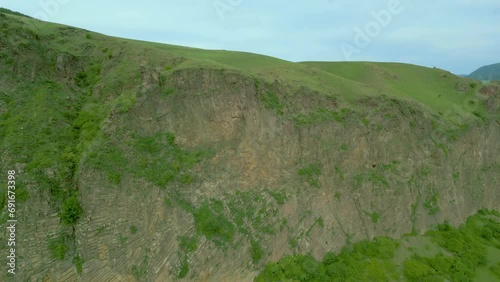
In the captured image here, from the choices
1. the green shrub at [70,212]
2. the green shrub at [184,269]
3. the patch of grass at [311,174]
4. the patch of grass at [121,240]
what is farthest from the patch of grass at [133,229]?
the patch of grass at [311,174]

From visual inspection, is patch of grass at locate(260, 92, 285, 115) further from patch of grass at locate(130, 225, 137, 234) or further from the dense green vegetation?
patch of grass at locate(130, 225, 137, 234)

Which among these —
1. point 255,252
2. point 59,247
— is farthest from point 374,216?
point 59,247

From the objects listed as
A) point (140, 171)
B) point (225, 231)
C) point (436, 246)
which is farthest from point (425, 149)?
point (140, 171)

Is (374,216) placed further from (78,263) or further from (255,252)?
(78,263)

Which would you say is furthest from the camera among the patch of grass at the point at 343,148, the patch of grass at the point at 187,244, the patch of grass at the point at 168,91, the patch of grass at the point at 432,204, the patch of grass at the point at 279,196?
the patch of grass at the point at 432,204

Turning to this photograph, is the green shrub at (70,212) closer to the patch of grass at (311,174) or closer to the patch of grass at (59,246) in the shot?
the patch of grass at (59,246)
